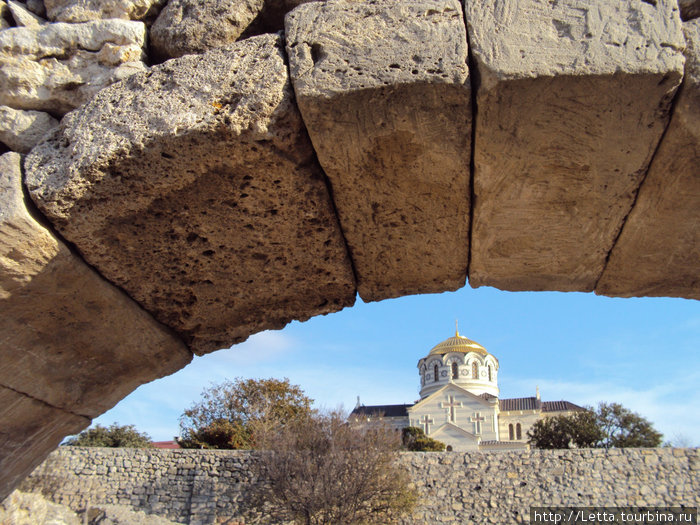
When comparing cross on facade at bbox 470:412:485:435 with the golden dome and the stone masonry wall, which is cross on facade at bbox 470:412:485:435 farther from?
the stone masonry wall

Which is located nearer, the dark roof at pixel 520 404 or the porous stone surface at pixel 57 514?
the porous stone surface at pixel 57 514

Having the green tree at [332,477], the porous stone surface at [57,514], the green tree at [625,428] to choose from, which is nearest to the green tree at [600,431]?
the green tree at [625,428]

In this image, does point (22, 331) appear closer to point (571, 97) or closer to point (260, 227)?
point (260, 227)

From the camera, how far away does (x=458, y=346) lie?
46906 mm

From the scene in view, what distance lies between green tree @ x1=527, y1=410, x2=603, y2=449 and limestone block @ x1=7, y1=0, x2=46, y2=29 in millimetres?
30768

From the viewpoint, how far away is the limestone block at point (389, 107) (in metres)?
2.09

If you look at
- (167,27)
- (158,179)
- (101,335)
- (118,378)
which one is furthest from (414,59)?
(118,378)

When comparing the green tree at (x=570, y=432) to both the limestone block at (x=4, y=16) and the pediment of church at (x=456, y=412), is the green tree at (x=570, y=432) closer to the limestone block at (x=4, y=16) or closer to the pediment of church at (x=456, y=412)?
the pediment of church at (x=456, y=412)

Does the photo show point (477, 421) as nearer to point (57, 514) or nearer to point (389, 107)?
point (57, 514)

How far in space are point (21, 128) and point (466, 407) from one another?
41.8 m

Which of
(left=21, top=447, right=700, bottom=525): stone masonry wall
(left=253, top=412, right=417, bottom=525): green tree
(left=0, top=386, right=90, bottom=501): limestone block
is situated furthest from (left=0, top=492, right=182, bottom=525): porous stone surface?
(left=0, top=386, right=90, bottom=501): limestone block

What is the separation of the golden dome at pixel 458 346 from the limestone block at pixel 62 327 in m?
44.8

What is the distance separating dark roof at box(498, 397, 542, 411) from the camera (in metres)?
44.6

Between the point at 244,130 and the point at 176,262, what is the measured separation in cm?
73
